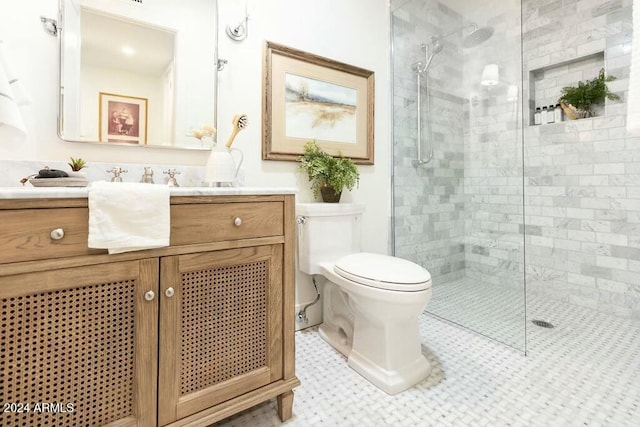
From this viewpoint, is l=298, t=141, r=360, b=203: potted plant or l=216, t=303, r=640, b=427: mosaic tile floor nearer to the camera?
l=216, t=303, r=640, b=427: mosaic tile floor

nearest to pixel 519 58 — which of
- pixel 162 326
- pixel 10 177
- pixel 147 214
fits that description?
pixel 147 214

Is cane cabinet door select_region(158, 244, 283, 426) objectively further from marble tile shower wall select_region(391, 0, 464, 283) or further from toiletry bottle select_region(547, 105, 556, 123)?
toiletry bottle select_region(547, 105, 556, 123)

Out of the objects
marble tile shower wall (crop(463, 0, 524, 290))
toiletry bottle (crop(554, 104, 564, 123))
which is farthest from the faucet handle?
toiletry bottle (crop(554, 104, 564, 123))

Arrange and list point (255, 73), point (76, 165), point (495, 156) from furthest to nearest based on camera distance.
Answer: point (495, 156) < point (255, 73) < point (76, 165)

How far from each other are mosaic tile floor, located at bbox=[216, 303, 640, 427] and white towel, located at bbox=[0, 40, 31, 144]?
1299mm

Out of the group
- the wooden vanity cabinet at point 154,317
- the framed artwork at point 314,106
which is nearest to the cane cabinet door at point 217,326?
the wooden vanity cabinet at point 154,317

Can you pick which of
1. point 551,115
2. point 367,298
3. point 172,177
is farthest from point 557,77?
point 172,177

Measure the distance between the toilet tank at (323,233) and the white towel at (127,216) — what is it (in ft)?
2.81

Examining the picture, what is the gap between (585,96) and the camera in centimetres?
214

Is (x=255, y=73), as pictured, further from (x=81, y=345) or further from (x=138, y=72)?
(x=81, y=345)

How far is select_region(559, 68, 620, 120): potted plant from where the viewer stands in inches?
81.7

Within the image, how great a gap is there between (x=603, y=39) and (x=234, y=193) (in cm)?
277

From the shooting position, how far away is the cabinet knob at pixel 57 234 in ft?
2.45

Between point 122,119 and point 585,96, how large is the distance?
2.93m
